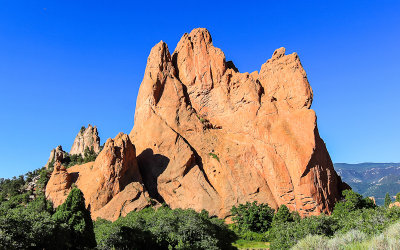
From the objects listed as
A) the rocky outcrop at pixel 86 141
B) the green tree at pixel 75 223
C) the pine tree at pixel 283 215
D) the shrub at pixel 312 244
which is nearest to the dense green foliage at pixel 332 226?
the shrub at pixel 312 244

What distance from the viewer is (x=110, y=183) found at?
5497 cm

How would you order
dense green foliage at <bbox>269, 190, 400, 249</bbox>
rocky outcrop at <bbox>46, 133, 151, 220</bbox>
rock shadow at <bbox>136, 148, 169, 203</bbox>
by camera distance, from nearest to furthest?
dense green foliage at <bbox>269, 190, 400, 249</bbox>
rocky outcrop at <bbox>46, 133, 151, 220</bbox>
rock shadow at <bbox>136, 148, 169, 203</bbox>

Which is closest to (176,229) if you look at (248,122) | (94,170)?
(94,170)

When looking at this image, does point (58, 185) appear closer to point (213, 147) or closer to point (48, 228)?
point (213, 147)

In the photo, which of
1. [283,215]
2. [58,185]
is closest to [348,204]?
[283,215]

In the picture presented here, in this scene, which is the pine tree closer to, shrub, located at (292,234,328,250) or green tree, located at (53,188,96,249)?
shrub, located at (292,234,328,250)

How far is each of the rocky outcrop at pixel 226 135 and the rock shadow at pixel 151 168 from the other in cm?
18

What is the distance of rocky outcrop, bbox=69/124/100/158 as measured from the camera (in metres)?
91.5

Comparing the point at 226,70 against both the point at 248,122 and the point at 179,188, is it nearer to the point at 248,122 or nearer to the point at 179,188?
the point at 248,122

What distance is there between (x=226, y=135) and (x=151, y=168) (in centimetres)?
1531

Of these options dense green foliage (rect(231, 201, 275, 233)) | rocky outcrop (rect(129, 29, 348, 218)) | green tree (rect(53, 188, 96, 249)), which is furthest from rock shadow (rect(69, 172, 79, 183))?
dense green foliage (rect(231, 201, 275, 233))

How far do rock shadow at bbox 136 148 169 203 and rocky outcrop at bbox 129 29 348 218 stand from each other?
18 cm

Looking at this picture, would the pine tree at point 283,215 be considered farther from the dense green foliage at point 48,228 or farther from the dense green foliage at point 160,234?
the dense green foliage at point 48,228

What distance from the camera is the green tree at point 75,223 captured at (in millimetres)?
32159
